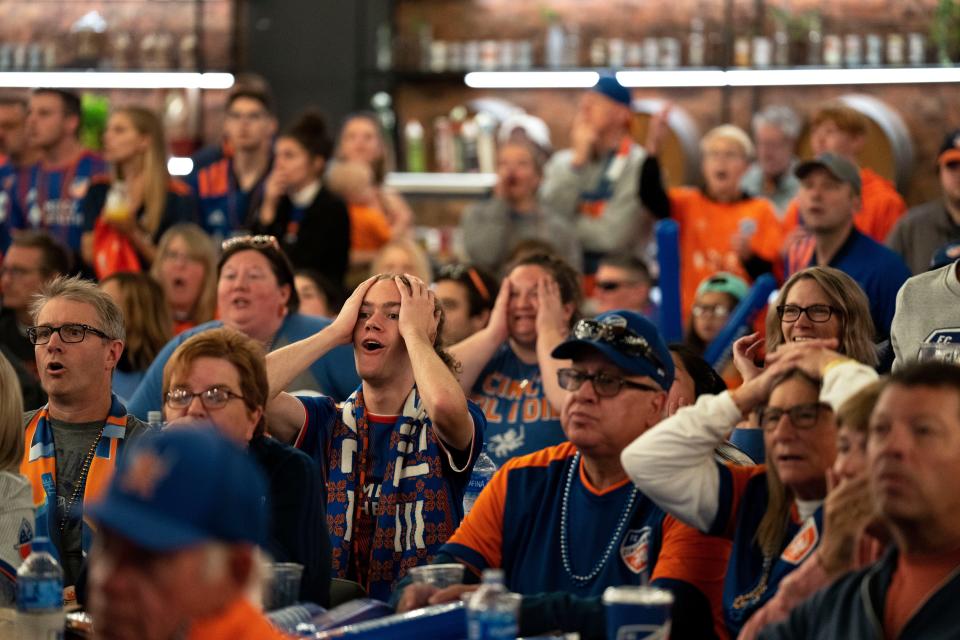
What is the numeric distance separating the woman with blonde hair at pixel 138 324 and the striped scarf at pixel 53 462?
138 centimetres

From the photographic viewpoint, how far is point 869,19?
29.3 feet

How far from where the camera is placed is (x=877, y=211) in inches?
263

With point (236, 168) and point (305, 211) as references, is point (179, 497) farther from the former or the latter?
point (236, 168)

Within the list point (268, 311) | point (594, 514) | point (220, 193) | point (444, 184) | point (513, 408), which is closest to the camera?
point (594, 514)

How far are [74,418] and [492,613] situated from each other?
5.65 feet

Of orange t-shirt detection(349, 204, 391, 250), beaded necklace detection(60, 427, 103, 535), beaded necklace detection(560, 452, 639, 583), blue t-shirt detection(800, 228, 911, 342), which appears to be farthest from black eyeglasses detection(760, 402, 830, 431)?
orange t-shirt detection(349, 204, 391, 250)

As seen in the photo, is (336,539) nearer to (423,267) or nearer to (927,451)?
(927,451)

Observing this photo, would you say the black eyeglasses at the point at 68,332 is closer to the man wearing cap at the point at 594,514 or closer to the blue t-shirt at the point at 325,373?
the blue t-shirt at the point at 325,373

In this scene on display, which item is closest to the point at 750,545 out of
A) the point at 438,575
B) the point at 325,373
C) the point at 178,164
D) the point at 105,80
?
the point at 438,575

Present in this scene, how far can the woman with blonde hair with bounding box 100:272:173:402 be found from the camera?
18.0 ft

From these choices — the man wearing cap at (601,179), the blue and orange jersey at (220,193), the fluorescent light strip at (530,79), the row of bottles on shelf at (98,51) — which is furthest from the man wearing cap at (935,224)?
the row of bottles on shelf at (98,51)

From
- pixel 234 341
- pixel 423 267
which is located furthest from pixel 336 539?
pixel 423 267

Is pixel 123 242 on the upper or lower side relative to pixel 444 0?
lower

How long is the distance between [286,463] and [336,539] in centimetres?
45
